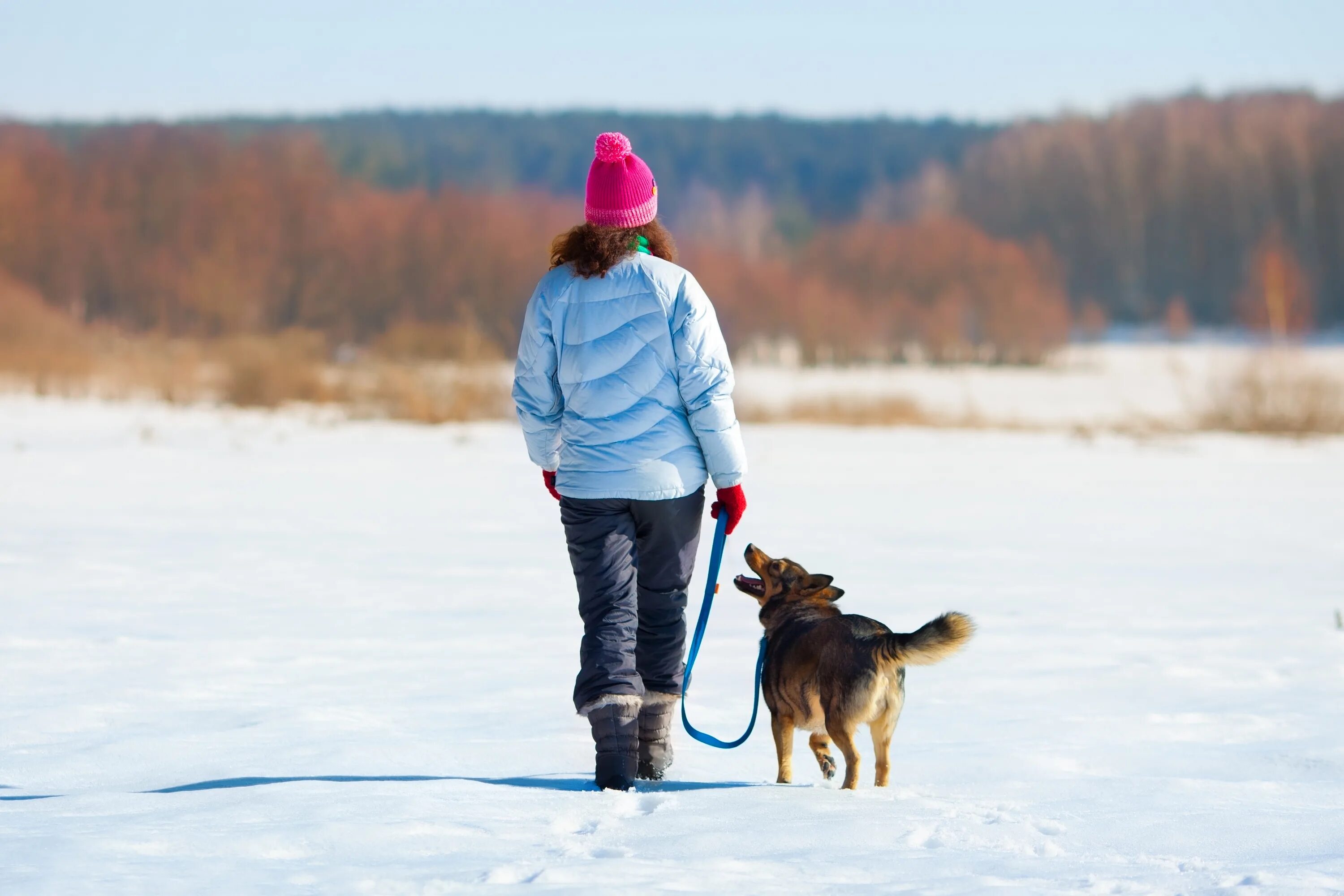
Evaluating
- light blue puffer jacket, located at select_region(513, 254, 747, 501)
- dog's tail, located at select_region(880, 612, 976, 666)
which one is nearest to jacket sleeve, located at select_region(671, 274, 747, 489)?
light blue puffer jacket, located at select_region(513, 254, 747, 501)

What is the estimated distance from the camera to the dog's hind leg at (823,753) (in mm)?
3807

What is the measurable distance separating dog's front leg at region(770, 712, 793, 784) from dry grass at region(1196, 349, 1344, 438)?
15506 mm

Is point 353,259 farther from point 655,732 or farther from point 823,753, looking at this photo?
point 823,753

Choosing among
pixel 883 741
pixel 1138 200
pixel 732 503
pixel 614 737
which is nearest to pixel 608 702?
pixel 614 737

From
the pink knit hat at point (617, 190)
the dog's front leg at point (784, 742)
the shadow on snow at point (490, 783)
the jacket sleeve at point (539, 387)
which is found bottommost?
the shadow on snow at point (490, 783)

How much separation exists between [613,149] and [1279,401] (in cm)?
1621

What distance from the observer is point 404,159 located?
3863 inches

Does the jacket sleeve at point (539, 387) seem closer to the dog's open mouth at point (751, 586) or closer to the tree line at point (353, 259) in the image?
the dog's open mouth at point (751, 586)

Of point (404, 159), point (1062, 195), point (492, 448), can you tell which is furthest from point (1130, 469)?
point (404, 159)

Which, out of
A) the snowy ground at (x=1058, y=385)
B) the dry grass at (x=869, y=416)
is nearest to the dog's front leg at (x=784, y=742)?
the dry grass at (x=869, y=416)

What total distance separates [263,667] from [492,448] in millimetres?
9916

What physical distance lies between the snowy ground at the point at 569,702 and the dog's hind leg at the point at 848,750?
6cm

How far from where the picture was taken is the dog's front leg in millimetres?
3744

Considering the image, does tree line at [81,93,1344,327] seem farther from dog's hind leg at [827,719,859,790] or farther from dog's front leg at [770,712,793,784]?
dog's hind leg at [827,719,859,790]
